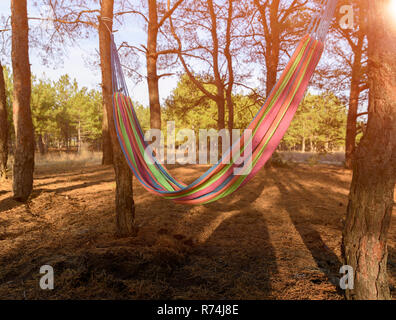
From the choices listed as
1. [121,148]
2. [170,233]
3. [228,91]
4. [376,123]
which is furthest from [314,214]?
[228,91]

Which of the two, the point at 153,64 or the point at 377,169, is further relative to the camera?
the point at 153,64

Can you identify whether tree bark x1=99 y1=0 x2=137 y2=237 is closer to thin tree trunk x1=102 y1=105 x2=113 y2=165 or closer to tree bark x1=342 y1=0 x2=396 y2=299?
tree bark x1=342 y1=0 x2=396 y2=299

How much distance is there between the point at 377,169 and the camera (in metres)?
1.62

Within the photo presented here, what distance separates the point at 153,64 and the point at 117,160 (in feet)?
16.1

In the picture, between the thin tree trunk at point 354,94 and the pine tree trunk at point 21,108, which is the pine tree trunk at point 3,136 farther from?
the thin tree trunk at point 354,94

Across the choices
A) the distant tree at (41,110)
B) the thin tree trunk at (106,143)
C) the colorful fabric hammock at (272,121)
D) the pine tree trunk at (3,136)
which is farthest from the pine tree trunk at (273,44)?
the distant tree at (41,110)

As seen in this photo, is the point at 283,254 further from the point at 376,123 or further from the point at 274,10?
the point at 274,10

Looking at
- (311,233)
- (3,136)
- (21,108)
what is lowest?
(311,233)

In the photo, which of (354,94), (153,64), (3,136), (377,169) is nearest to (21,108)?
(3,136)

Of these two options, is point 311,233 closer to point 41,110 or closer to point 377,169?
point 377,169

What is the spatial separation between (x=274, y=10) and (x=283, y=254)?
7.13 metres

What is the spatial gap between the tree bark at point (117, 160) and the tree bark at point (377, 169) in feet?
6.54

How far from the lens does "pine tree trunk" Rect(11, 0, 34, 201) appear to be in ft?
13.9

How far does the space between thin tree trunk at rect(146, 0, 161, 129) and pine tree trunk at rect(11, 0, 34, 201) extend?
291 cm
